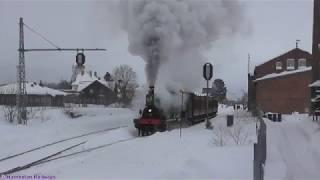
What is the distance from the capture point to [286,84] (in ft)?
207

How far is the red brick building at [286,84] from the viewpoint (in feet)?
190

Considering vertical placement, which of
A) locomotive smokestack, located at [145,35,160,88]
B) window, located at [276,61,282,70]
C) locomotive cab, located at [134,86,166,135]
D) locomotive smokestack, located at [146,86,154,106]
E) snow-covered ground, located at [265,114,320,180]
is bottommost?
snow-covered ground, located at [265,114,320,180]

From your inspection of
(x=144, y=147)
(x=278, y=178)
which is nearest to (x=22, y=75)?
(x=144, y=147)

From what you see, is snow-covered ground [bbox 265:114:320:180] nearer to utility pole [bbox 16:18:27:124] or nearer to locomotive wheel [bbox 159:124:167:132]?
locomotive wheel [bbox 159:124:167:132]

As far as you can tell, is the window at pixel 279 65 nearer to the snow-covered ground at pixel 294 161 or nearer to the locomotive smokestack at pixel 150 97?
the locomotive smokestack at pixel 150 97

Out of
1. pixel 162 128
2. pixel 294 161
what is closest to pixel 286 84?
pixel 162 128

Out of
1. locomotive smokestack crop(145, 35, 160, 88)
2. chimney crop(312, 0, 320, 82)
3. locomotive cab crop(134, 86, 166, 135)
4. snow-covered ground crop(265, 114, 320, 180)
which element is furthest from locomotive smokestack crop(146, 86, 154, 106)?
chimney crop(312, 0, 320, 82)

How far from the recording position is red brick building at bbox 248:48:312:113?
2281 inches

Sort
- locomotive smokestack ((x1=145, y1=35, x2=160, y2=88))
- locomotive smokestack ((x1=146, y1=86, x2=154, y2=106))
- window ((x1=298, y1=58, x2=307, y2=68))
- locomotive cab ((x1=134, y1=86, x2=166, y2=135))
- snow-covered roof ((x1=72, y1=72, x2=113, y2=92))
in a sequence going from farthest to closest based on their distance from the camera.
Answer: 1. snow-covered roof ((x1=72, y1=72, x2=113, y2=92))
2. window ((x1=298, y1=58, x2=307, y2=68))
3. locomotive smokestack ((x1=145, y1=35, x2=160, y2=88))
4. locomotive smokestack ((x1=146, y1=86, x2=154, y2=106))
5. locomotive cab ((x1=134, y1=86, x2=166, y2=135))

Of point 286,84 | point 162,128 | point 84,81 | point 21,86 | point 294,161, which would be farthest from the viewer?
point 84,81

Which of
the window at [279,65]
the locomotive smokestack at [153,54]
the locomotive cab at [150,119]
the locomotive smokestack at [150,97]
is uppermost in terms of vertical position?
the window at [279,65]

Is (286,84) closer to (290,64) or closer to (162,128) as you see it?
(290,64)

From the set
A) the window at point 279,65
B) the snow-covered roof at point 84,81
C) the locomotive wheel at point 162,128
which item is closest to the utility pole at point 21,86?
the locomotive wheel at point 162,128

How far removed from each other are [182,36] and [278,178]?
812 inches
